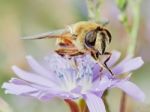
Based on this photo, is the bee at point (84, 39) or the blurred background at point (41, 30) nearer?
the bee at point (84, 39)

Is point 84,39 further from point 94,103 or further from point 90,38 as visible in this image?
point 94,103

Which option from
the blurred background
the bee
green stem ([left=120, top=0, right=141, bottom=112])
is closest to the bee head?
the bee

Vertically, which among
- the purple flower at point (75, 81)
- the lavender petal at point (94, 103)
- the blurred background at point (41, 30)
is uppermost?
the blurred background at point (41, 30)

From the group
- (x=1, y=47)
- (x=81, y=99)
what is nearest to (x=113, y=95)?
(x=1, y=47)

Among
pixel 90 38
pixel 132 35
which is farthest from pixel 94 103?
pixel 132 35

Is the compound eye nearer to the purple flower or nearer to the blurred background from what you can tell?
the purple flower

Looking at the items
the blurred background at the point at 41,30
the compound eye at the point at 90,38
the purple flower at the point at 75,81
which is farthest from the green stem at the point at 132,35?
the blurred background at the point at 41,30

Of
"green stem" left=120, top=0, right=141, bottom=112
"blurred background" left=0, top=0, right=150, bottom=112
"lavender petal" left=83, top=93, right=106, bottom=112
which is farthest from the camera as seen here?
"blurred background" left=0, top=0, right=150, bottom=112

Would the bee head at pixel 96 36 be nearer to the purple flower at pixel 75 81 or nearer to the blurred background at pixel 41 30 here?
the purple flower at pixel 75 81
